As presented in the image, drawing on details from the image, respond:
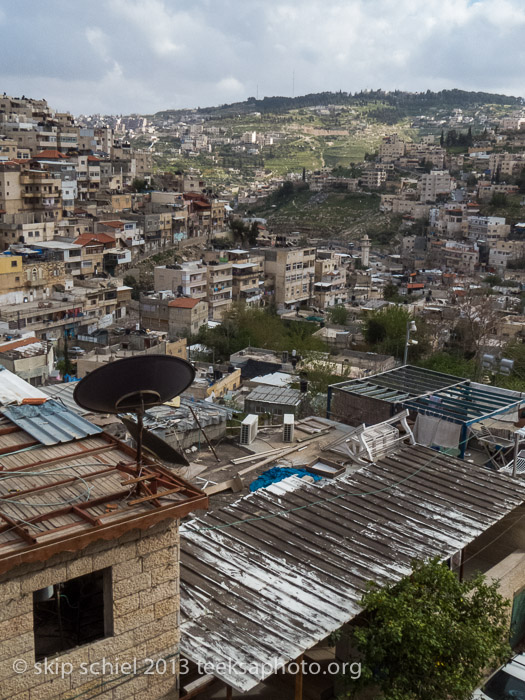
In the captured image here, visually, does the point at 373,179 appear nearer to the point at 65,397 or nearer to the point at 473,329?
the point at 473,329

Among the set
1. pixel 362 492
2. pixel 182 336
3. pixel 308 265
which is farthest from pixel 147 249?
pixel 362 492

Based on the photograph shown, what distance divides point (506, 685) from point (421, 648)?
56.3 inches

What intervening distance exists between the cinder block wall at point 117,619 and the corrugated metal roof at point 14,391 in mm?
1835

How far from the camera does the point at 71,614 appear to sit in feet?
14.6

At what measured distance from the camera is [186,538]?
19.4 feet

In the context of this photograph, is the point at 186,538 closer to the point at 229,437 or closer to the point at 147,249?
the point at 229,437

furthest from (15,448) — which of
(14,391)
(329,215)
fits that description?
(329,215)

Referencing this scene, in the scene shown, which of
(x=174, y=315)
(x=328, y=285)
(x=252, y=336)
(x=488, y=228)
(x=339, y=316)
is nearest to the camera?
(x=252, y=336)

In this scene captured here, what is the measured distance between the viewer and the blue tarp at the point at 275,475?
25.3ft

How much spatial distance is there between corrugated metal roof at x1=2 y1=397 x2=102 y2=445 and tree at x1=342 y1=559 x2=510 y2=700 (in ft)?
7.65

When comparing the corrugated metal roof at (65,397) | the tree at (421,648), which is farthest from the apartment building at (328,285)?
the tree at (421,648)

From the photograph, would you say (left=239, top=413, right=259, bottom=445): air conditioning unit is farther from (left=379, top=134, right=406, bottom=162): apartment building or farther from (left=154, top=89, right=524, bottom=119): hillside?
(left=154, top=89, right=524, bottom=119): hillside

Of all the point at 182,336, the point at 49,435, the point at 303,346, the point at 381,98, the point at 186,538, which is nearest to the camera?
the point at 49,435

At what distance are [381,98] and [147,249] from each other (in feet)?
473
